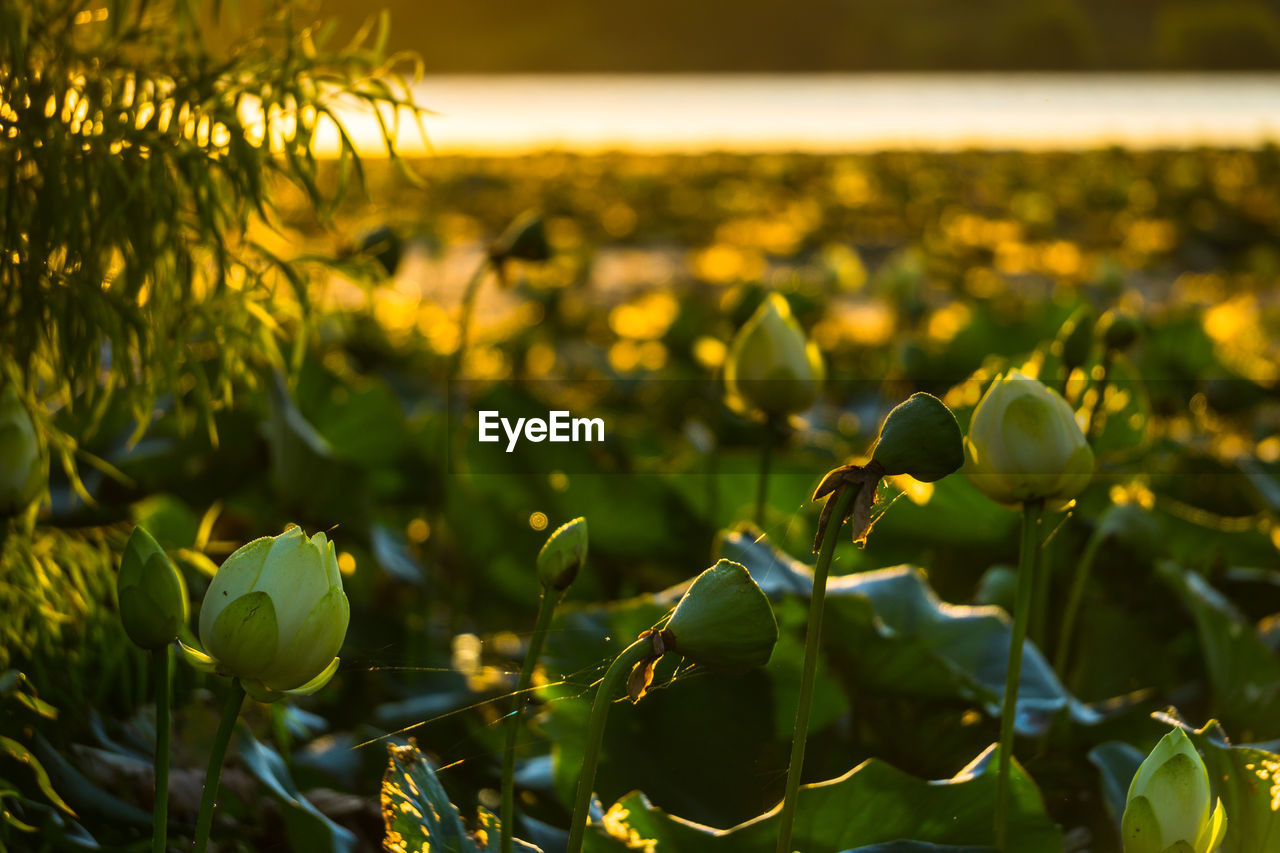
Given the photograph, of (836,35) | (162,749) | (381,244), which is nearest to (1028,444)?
(162,749)

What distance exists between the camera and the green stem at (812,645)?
1.21 ft

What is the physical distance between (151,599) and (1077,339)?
0.47m

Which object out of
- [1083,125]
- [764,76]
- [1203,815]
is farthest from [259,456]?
[764,76]

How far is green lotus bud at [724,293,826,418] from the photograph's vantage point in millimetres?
653

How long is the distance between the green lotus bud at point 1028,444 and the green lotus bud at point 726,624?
4.9 inches

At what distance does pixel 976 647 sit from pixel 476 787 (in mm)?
271

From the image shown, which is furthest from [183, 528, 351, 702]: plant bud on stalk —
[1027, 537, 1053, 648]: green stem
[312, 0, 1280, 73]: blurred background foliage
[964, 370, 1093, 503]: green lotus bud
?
[312, 0, 1280, 73]: blurred background foliage

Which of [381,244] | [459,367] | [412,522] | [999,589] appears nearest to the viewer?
[999,589]

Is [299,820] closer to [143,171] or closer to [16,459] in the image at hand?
[16,459]

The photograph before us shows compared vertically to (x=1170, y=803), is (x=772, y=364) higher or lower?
higher

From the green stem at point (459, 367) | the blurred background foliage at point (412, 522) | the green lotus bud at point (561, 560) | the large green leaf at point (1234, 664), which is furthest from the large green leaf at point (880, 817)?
the green stem at point (459, 367)

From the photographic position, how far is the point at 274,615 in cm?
36

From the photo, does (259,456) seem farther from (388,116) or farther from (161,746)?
(161,746)

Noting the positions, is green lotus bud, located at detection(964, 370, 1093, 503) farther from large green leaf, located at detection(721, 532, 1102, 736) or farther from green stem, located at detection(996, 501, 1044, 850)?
large green leaf, located at detection(721, 532, 1102, 736)
